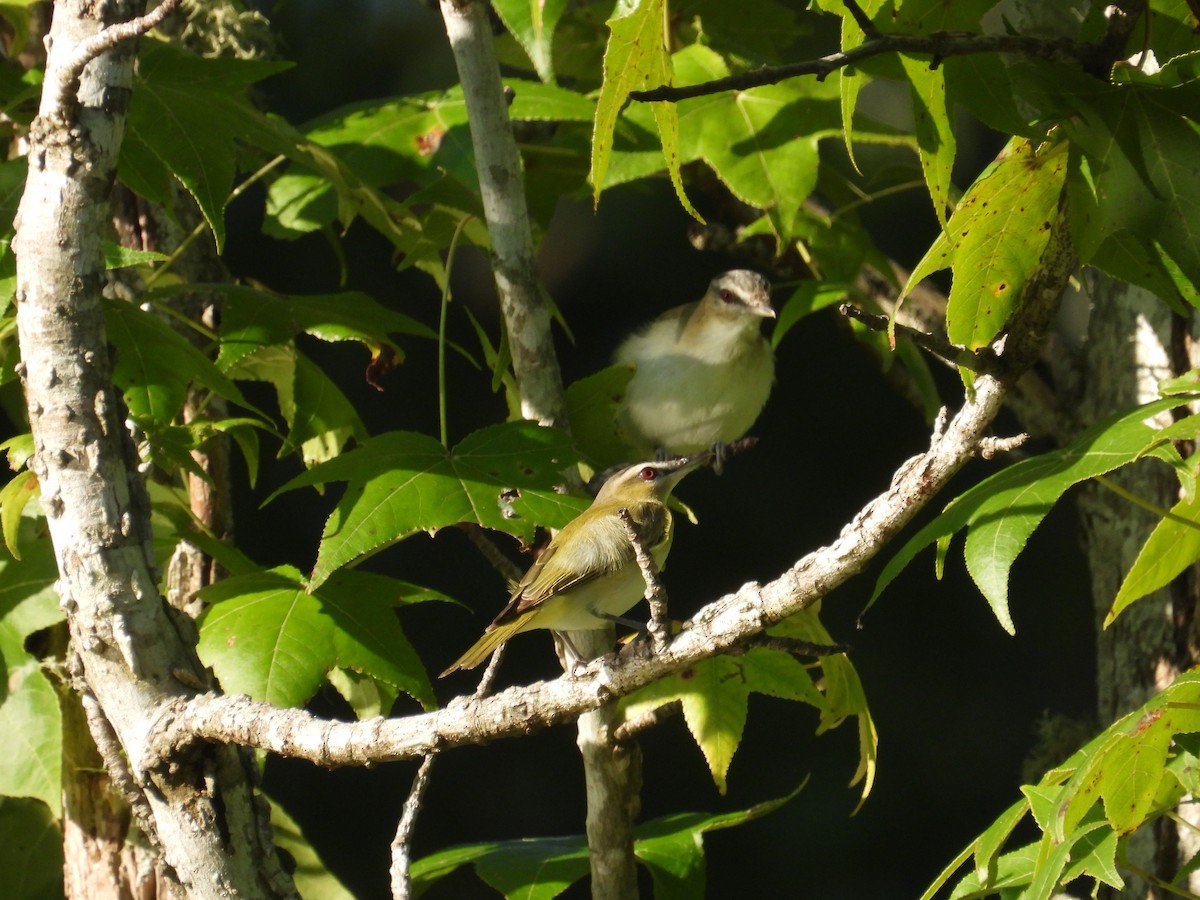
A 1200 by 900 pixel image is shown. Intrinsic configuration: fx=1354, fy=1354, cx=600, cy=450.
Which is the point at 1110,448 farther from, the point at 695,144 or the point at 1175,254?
the point at 695,144

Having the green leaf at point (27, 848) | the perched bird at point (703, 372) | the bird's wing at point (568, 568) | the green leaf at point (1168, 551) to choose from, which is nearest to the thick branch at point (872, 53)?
the green leaf at point (1168, 551)

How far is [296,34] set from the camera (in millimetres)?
3438

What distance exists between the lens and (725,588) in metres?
3.32

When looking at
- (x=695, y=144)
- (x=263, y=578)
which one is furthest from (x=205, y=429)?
(x=695, y=144)

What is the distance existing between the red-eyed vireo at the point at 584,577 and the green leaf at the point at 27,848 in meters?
0.83

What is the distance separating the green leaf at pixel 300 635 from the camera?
1.38m

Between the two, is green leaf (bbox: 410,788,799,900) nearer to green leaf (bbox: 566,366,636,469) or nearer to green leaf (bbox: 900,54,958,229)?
green leaf (bbox: 566,366,636,469)

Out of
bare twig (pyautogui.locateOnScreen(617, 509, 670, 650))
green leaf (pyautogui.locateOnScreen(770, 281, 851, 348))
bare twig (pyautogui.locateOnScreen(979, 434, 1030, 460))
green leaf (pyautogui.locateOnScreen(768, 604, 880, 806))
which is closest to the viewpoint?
bare twig (pyautogui.locateOnScreen(979, 434, 1030, 460))

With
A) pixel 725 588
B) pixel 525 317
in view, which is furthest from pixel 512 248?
pixel 725 588

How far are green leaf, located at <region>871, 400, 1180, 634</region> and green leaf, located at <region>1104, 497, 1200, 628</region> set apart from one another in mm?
69

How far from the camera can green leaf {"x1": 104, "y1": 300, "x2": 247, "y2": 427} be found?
1445mm

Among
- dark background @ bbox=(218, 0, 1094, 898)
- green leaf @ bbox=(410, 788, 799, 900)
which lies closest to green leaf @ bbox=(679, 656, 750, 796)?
green leaf @ bbox=(410, 788, 799, 900)

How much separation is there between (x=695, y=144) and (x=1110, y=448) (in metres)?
0.77

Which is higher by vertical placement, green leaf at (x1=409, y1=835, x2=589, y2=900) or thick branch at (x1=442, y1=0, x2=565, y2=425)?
thick branch at (x1=442, y1=0, x2=565, y2=425)
